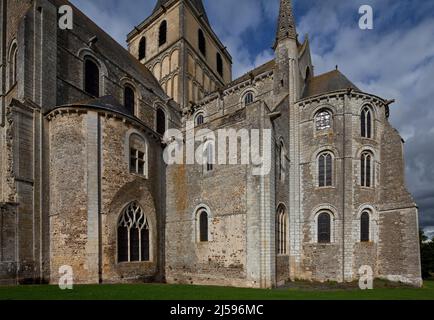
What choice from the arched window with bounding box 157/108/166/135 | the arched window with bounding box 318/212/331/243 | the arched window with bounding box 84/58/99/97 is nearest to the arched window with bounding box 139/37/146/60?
the arched window with bounding box 157/108/166/135

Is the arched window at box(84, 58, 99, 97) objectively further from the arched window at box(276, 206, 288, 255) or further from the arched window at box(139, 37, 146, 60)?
the arched window at box(139, 37, 146, 60)

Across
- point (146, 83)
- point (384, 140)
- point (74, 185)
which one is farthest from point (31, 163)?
point (384, 140)

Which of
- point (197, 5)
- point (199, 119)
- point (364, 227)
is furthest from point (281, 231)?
point (197, 5)

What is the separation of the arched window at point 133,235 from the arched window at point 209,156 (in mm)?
4207

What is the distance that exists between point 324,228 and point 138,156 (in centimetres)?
1127

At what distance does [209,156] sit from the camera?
1656 cm

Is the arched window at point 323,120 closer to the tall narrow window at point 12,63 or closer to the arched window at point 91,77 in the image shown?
the arched window at point 91,77

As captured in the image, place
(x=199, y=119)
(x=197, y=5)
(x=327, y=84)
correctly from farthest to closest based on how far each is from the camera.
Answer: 1. (x=197, y=5)
2. (x=199, y=119)
3. (x=327, y=84)

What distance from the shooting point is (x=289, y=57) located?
771 inches

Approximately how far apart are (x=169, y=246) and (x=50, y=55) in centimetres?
1204

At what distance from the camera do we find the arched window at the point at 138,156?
51.4 feet

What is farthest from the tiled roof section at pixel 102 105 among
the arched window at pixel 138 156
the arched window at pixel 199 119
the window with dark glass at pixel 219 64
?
the window with dark glass at pixel 219 64

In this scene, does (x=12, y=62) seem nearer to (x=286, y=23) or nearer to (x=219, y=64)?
(x=286, y=23)
